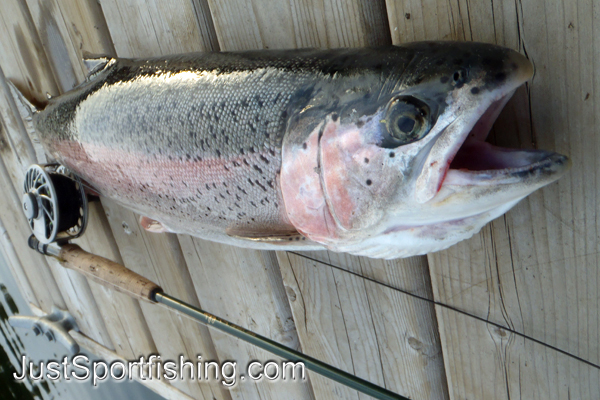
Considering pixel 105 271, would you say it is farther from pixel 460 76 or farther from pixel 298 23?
pixel 460 76

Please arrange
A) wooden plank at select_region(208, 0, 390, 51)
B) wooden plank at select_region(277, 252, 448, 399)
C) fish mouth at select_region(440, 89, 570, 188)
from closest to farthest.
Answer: fish mouth at select_region(440, 89, 570, 188) < wooden plank at select_region(208, 0, 390, 51) < wooden plank at select_region(277, 252, 448, 399)

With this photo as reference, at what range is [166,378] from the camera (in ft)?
4.20

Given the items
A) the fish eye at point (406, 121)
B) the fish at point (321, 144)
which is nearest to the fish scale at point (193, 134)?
the fish at point (321, 144)

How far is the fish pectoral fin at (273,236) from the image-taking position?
550 millimetres

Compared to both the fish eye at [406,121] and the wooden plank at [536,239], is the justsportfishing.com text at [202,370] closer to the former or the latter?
the wooden plank at [536,239]

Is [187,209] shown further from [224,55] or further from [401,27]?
[401,27]

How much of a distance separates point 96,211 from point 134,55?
53 centimetres

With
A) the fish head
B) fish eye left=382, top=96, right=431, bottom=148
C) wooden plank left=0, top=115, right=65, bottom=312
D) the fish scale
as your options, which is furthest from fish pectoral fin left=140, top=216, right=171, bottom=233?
wooden plank left=0, top=115, right=65, bottom=312

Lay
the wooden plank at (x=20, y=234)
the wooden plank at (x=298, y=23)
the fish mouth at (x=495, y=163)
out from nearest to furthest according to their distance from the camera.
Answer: the fish mouth at (x=495, y=163)
the wooden plank at (x=298, y=23)
the wooden plank at (x=20, y=234)

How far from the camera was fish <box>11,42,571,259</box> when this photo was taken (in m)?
0.37

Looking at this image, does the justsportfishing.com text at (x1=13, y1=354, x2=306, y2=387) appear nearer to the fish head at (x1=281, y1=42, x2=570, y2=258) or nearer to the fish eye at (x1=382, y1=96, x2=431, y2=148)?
the fish head at (x1=281, y1=42, x2=570, y2=258)

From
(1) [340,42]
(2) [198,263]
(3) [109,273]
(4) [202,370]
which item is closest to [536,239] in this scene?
(1) [340,42]

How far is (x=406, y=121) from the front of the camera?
1.27 ft

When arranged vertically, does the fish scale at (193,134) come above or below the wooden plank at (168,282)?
above
